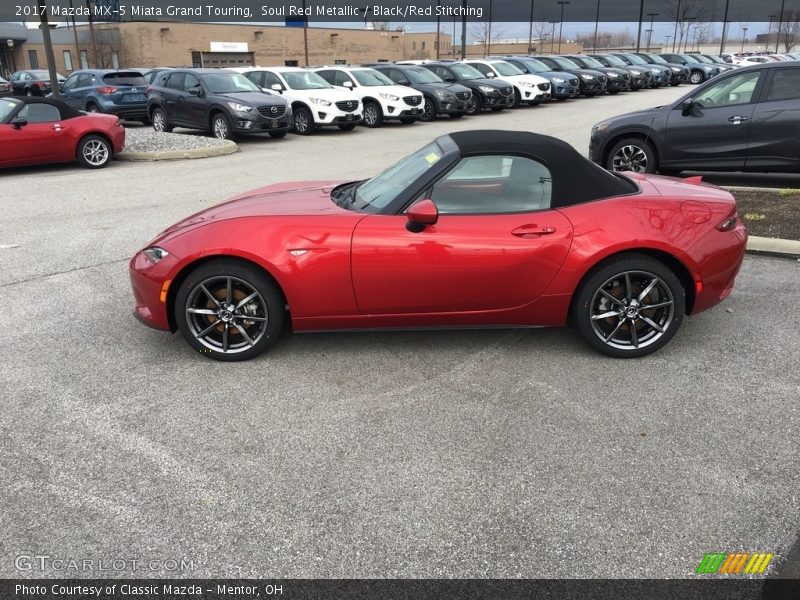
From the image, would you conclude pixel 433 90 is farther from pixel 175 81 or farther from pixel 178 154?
pixel 178 154

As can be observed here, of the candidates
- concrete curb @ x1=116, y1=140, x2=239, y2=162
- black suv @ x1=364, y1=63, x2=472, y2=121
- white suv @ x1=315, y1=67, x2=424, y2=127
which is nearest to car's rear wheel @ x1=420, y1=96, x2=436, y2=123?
black suv @ x1=364, y1=63, x2=472, y2=121

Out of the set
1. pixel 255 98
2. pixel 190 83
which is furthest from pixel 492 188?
pixel 190 83

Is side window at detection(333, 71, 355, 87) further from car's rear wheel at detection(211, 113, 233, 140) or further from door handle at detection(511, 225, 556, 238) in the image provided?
door handle at detection(511, 225, 556, 238)

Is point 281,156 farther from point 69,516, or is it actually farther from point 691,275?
point 69,516

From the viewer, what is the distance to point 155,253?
4574mm

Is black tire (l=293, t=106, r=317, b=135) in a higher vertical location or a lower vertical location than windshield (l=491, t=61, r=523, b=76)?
lower

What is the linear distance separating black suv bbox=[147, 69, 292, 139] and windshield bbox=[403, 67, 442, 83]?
18.5ft

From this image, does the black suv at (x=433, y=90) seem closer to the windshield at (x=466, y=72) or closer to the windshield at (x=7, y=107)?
the windshield at (x=466, y=72)

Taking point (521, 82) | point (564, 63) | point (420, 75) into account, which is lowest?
point (521, 82)

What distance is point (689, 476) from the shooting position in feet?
10.8

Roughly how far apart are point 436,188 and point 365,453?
5.97 ft

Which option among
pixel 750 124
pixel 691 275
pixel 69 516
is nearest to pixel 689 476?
pixel 691 275

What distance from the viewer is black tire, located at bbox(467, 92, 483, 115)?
70.7ft

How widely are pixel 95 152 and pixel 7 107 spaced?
160 cm
